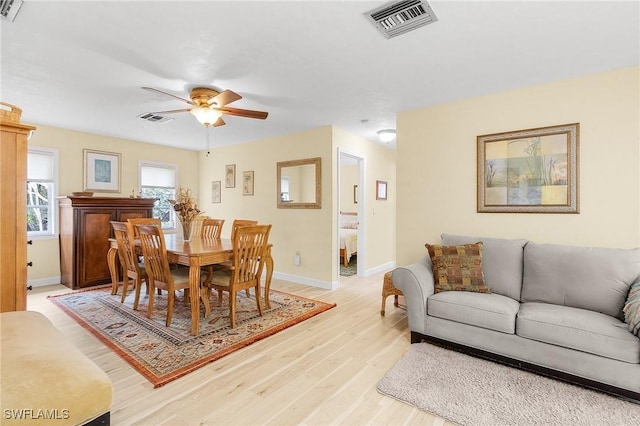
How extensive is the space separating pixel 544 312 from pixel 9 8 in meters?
4.09

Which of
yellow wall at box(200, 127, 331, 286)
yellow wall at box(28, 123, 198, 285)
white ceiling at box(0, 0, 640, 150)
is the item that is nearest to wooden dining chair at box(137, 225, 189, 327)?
white ceiling at box(0, 0, 640, 150)

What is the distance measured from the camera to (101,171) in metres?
5.16

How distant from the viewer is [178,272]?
320cm

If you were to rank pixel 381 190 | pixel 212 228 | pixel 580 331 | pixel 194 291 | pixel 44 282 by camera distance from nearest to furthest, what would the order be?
pixel 580 331
pixel 194 291
pixel 212 228
pixel 44 282
pixel 381 190

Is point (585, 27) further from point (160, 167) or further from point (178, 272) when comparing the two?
point (160, 167)

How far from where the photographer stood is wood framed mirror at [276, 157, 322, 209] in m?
4.62

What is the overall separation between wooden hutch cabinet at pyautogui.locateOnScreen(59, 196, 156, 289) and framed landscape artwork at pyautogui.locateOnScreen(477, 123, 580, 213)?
17.0 ft

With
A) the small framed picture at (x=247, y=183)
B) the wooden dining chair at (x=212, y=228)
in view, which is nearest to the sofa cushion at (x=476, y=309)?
the wooden dining chair at (x=212, y=228)

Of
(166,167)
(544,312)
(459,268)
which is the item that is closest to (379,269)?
(459,268)

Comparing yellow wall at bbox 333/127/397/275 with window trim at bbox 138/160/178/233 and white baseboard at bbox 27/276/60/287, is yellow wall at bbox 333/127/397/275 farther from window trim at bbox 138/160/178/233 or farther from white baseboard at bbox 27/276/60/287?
white baseboard at bbox 27/276/60/287

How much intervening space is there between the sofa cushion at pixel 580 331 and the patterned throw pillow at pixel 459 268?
450 millimetres

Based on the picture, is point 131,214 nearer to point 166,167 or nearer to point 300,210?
point 166,167

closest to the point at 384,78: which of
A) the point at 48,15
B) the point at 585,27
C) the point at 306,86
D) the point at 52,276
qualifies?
the point at 306,86

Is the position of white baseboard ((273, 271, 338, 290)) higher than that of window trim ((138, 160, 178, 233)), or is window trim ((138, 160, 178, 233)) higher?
window trim ((138, 160, 178, 233))
